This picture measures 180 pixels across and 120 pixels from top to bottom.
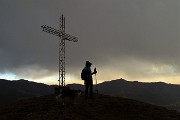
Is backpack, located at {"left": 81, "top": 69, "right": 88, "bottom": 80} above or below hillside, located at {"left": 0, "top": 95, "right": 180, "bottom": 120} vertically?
above

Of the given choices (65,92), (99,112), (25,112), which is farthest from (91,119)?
(25,112)

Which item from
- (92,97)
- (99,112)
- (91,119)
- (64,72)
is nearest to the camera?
(91,119)

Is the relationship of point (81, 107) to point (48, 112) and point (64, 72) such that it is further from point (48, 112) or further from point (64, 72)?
point (64, 72)

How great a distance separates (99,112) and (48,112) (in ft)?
13.4

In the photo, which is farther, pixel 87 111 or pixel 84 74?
pixel 84 74

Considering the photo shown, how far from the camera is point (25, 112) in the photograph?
26.9m

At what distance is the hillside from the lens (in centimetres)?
2514

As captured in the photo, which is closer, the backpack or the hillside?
the hillside

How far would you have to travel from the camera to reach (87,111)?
26578 millimetres

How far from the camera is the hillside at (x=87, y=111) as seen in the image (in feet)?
82.5

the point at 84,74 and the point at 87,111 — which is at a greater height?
the point at 84,74

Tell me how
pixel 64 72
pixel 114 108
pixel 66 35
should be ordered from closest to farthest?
1. pixel 114 108
2. pixel 66 35
3. pixel 64 72

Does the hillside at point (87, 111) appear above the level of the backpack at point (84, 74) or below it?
below

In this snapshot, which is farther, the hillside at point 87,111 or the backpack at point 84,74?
the backpack at point 84,74
